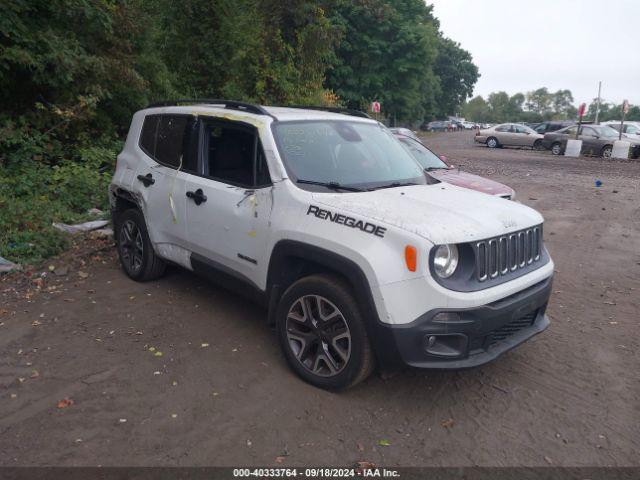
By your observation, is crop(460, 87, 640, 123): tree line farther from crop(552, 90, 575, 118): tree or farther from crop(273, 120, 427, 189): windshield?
crop(273, 120, 427, 189): windshield

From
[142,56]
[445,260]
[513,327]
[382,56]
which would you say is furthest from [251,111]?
[382,56]

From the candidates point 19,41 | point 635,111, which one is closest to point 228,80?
point 19,41

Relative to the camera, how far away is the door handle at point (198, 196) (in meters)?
4.54

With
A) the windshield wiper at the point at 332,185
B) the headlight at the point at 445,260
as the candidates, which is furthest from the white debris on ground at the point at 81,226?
the headlight at the point at 445,260

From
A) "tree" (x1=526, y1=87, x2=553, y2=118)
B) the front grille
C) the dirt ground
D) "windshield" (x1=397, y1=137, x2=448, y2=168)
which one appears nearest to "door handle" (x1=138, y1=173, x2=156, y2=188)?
the dirt ground

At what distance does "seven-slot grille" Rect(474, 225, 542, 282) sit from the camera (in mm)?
3418

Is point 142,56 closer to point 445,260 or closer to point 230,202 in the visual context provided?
point 230,202

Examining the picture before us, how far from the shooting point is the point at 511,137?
29125 mm

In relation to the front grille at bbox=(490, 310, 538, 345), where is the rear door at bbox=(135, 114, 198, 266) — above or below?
above

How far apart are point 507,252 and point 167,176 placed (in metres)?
3.09

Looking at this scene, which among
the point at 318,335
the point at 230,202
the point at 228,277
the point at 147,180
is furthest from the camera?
the point at 147,180

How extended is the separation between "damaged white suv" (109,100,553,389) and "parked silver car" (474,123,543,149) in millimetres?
26039

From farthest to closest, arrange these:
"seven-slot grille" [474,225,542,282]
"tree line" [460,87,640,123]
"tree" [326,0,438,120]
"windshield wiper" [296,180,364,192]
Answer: "tree line" [460,87,640,123] < "tree" [326,0,438,120] < "windshield wiper" [296,180,364,192] < "seven-slot grille" [474,225,542,282]

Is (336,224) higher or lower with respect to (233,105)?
lower
